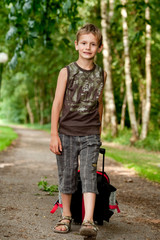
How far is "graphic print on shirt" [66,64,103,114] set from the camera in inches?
142

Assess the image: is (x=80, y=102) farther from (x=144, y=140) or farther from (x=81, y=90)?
(x=144, y=140)

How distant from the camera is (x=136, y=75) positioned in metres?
24.0

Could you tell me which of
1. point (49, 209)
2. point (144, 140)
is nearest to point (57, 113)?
point (49, 209)

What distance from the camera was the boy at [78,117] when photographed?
357cm

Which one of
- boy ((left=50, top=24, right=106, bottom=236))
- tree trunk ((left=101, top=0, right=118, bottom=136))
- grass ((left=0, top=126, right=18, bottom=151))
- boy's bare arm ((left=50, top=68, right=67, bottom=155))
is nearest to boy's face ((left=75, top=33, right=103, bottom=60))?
boy ((left=50, top=24, right=106, bottom=236))

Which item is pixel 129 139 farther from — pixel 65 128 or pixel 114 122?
pixel 65 128

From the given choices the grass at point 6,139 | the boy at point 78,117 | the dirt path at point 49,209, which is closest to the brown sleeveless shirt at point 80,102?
the boy at point 78,117

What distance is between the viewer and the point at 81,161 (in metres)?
3.60

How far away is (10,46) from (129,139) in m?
9.93

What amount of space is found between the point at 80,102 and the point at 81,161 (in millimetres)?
591

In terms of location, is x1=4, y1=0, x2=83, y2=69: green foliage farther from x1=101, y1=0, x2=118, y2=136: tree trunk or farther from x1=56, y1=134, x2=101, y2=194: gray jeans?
x1=101, y1=0, x2=118, y2=136: tree trunk

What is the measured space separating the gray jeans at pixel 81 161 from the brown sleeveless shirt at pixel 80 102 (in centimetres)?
7

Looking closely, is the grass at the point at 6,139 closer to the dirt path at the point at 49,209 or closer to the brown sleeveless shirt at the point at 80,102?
the dirt path at the point at 49,209

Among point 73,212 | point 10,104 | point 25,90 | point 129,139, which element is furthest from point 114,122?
point 10,104
